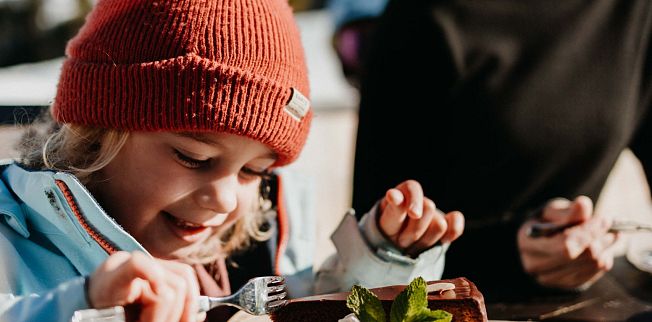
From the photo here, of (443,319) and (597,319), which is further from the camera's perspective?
(597,319)

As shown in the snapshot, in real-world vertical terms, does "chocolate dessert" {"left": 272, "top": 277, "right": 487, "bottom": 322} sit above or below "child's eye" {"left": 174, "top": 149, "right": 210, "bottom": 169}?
below

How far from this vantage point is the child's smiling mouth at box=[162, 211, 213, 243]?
39.5 inches

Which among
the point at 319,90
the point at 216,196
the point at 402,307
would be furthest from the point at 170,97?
the point at 319,90

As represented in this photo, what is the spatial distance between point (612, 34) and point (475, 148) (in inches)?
14.2

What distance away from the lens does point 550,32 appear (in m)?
1.52

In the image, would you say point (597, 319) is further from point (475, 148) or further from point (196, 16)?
point (196, 16)

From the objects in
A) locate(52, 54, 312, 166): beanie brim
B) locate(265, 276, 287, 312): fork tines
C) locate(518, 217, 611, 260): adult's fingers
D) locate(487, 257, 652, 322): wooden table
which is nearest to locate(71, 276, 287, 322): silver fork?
locate(265, 276, 287, 312): fork tines

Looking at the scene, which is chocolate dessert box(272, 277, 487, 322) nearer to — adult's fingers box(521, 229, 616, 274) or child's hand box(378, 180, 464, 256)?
child's hand box(378, 180, 464, 256)

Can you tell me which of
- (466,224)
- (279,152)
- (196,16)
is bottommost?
(466,224)

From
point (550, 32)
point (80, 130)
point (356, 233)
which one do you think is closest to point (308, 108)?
point (356, 233)

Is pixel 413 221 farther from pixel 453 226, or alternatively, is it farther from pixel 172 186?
pixel 172 186

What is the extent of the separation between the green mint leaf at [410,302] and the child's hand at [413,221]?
0.80ft

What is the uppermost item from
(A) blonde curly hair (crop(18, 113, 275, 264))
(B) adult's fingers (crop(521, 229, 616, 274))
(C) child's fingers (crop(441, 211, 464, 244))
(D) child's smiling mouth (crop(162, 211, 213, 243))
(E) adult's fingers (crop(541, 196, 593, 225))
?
(A) blonde curly hair (crop(18, 113, 275, 264))

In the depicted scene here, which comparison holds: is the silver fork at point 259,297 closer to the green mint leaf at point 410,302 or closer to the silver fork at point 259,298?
the silver fork at point 259,298
